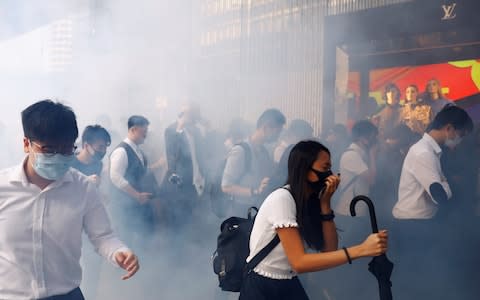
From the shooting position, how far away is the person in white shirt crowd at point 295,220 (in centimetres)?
229

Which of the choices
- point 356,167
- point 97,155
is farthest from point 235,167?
point 356,167

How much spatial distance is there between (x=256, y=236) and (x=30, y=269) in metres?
0.77

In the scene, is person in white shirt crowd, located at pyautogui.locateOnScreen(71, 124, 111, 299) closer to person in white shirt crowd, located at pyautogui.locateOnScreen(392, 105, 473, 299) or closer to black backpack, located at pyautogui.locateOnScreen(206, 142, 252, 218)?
black backpack, located at pyautogui.locateOnScreen(206, 142, 252, 218)

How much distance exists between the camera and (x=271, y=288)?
2336 millimetres

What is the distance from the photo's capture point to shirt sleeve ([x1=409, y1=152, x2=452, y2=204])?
12.5 feet

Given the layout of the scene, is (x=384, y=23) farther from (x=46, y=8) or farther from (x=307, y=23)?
(x=46, y=8)

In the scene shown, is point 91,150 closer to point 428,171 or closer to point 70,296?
point 428,171

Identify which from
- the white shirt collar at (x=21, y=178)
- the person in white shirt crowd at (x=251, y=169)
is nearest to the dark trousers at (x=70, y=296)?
the white shirt collar at (x=21, y=178)

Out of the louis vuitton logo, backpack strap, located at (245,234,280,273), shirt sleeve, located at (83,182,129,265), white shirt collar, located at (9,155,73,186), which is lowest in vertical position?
backpack strap, located at (245,234,280,273)

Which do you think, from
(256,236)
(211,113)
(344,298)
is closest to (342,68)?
(211,113)

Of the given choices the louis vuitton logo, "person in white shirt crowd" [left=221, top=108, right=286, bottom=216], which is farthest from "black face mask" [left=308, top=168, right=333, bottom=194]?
the louis vuitton logo

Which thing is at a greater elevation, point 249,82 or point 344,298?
point 249,82

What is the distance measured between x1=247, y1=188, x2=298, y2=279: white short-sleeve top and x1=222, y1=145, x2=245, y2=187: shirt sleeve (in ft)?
6.30

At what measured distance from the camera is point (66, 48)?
253 inches
